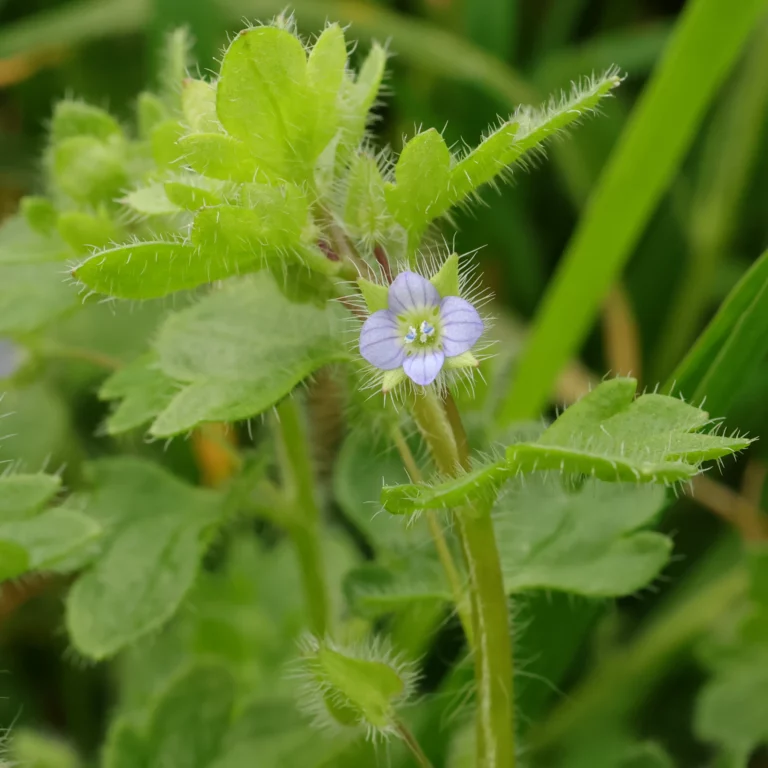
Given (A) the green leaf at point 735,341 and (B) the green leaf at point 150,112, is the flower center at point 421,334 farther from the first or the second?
(B) the green leaf at point 150,112

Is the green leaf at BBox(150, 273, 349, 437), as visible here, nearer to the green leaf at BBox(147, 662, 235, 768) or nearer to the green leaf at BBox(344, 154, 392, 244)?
the green leaf at BBox(344, 154, 392, 244)

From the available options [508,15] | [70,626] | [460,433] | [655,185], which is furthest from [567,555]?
[508,15]

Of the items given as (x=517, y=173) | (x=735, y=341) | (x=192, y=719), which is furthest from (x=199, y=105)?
(x=517, y=173)

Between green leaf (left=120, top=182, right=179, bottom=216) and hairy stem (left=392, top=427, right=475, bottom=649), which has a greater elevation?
green leaf (left=120, top=182, right=179, bottom=216)

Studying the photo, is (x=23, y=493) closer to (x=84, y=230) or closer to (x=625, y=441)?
(x=84, y=230)

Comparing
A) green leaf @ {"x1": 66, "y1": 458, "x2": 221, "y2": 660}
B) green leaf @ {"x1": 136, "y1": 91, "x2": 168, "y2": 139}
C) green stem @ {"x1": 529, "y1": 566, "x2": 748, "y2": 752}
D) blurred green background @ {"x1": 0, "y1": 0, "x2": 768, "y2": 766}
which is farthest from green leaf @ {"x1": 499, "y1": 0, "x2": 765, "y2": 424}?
green leaf @ {"x1": 136, "y1": 91, "x2": 168, "y2": 139}
